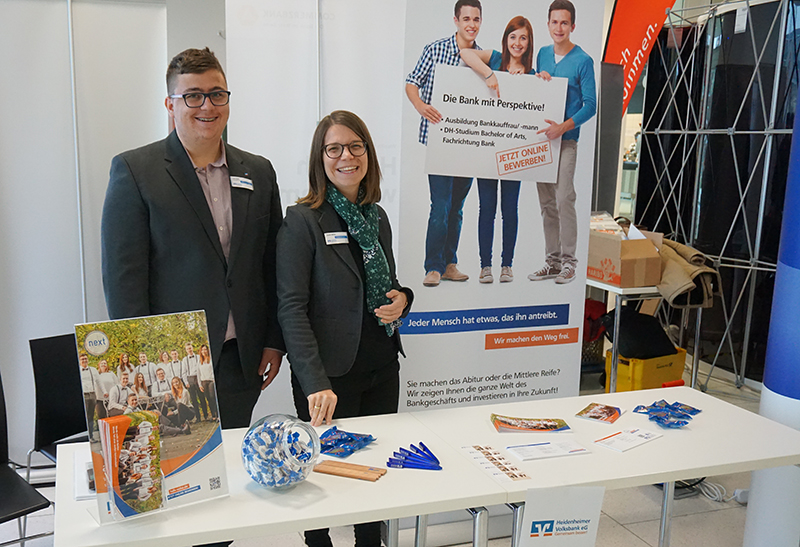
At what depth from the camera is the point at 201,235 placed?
2.03 metres

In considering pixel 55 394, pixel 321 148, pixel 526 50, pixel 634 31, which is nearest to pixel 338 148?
pixel 321 148

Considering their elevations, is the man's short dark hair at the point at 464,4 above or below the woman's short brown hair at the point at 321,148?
above

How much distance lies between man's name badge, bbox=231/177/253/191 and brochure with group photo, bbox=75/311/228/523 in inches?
27.3

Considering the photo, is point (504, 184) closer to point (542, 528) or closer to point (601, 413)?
point (601, 413)

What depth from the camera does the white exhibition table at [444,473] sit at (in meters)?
1.42

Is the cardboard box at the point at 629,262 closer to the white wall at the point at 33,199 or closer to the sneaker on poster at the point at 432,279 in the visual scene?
the sneaker on poster at the point at 432,279

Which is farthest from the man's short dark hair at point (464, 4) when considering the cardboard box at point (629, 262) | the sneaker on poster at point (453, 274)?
the cardboard box at point (629, 262)

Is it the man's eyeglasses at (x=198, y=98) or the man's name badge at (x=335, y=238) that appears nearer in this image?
the man's eyeglasses at (x=198, y=98)

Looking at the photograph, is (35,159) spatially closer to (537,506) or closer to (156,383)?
(156,383)

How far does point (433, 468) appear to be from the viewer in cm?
172

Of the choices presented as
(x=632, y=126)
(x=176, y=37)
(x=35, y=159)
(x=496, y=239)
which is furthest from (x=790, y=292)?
(x=632, y=126)

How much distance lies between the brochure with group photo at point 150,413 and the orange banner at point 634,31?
4419mm

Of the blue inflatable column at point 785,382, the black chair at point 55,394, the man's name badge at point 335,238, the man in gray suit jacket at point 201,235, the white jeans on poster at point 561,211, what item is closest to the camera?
the man in gray suit jacket at point 201,235

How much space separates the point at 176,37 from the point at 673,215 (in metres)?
4.28
